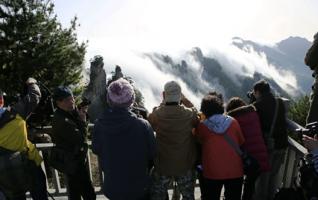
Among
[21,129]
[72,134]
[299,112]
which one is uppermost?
[21,129]

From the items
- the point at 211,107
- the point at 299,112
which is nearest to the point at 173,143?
the point at 211,107

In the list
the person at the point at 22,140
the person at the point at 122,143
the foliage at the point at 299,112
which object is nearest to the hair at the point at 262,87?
the person at the point at 122,143

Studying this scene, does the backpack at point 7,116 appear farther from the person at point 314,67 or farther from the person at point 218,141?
the person at point 314,67

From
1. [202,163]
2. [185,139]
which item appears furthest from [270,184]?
[185,139]

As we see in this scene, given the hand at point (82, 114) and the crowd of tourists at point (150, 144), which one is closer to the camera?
the crowd of tourists at point (150, 144)

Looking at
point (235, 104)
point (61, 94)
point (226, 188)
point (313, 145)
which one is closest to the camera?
point (313, 145)

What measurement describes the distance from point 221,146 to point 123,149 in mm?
1000

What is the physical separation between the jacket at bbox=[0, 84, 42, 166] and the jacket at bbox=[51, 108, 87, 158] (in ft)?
0.85

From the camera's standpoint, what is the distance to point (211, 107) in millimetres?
4102

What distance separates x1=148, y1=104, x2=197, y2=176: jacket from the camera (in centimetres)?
401

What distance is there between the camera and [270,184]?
16.3 feet

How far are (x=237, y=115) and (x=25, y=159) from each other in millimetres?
2163

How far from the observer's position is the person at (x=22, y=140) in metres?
4.02

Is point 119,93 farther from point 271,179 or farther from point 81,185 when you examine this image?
point 271,179
